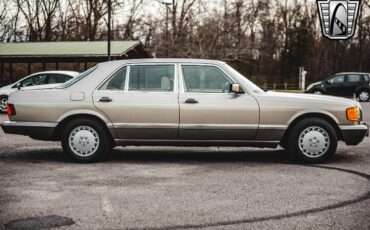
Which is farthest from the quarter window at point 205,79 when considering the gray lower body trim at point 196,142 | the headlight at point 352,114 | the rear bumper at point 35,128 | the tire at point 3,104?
the tire at point 3,104

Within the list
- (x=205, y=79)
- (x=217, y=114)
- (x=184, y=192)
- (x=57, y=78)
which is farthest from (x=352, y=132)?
(x=57, y=78)

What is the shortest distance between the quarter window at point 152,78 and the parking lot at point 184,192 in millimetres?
1104

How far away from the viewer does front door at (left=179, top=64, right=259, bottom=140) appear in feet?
26.5

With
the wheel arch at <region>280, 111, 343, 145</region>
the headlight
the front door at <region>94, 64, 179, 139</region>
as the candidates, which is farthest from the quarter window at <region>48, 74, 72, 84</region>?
the headlight

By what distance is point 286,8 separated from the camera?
63.2m

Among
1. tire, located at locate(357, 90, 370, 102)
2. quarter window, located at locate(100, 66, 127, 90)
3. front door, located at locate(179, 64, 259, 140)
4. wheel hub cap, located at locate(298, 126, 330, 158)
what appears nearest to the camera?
front door, located at locate(179, 64, 259, 140)

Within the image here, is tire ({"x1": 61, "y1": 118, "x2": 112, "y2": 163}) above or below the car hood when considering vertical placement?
below

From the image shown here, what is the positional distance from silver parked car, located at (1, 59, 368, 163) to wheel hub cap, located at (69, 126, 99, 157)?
0.01 meters

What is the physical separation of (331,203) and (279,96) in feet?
9.57

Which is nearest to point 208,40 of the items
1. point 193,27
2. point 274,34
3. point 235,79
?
point 193,27

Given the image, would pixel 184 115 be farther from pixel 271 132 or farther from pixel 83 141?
pixel 83 141

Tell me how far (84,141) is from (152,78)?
1.34 meters

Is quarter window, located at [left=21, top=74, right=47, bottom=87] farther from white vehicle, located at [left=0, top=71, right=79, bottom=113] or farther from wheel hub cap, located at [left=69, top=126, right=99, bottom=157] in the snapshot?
wheel hub cap, located at [left=69, top=126, right=99, bottom=157]

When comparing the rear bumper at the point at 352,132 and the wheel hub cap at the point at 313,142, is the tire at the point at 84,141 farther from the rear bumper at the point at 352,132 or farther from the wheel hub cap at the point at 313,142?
the rear bumper at the point at 352,132
